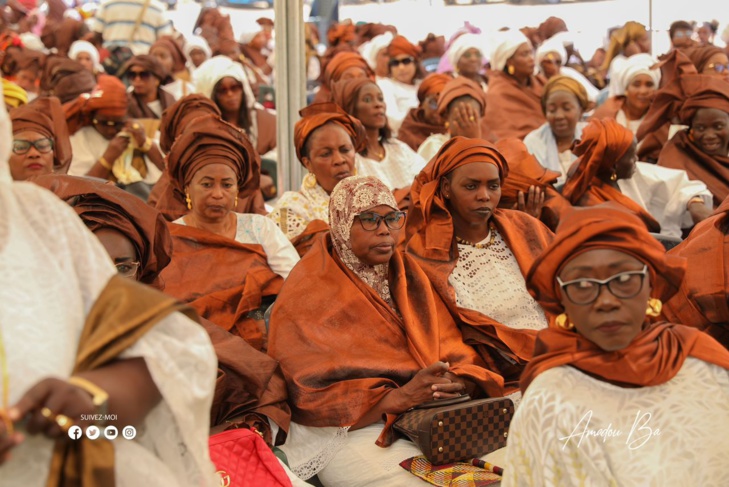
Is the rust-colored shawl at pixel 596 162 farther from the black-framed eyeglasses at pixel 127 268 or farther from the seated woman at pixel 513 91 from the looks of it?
the black-framed eyeglasses at pixel 127 268

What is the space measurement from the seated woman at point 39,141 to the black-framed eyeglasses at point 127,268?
2.02 meters

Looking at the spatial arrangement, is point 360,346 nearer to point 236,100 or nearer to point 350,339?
point 350,339

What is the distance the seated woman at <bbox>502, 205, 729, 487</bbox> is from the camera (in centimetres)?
238

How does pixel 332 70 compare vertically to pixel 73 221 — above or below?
below

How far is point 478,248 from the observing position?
14.3ft

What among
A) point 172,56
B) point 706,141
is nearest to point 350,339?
point 706,141

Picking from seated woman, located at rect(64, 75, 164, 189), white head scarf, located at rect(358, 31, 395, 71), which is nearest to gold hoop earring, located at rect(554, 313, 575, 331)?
seated woman, located at rect(64, 75, 164, 189)

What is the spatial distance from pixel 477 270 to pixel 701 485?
1997mm

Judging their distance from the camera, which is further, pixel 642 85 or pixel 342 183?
pixel 642 85

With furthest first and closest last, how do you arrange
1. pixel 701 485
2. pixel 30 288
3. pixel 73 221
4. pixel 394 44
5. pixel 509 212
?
pixel 394 44 < pixel 509 212 < pixel 701 485 < pixel 73 221 < pixel 30 288

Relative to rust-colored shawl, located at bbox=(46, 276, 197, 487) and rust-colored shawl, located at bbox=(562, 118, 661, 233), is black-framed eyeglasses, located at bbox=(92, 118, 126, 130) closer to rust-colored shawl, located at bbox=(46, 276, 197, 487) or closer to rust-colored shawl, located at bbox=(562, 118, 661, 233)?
rust-colored shawl, located at bbox=(562, 118, 661, 233)

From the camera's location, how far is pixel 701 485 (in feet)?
7.82

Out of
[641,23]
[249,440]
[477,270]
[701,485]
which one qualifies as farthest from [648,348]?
[641,23]

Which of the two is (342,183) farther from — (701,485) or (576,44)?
(576,44)
